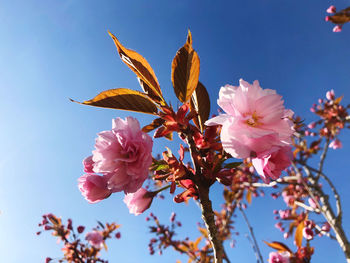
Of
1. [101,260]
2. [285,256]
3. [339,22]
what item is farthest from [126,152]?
[101,260]

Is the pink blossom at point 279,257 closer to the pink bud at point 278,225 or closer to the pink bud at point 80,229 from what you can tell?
the pink bud at point 80,229

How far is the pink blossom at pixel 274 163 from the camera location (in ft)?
1.53

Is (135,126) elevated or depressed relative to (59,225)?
depressed

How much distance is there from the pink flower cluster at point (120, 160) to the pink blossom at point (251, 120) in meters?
0.15

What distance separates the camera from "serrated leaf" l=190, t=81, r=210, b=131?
1.95ft

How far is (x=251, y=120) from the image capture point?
45 cm

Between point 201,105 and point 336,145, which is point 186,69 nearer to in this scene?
point 201,105

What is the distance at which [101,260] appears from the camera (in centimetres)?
240

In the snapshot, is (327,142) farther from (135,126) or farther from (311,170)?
(135,126)

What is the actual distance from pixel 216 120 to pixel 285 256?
51.9 inches

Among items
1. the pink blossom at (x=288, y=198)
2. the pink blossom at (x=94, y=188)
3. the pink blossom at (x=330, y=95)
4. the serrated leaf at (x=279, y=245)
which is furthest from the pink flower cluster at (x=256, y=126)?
the pink blossom at (x=330, y=95)

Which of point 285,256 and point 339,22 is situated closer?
point 285,256

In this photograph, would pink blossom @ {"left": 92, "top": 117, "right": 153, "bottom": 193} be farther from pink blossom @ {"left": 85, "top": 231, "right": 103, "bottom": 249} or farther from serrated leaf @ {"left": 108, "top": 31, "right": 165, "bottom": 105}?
pink blossom @ {"left": 85, "top": 231, "right": 103, "bottom": 249}

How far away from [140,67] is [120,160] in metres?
0.24
